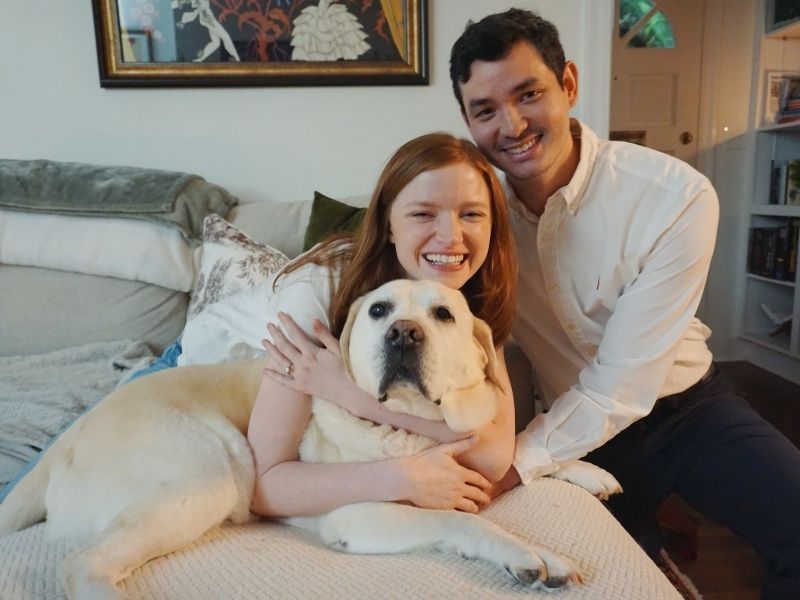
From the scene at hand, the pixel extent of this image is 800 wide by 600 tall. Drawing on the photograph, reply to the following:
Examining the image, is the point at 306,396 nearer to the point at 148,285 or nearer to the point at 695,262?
the point at 695,262

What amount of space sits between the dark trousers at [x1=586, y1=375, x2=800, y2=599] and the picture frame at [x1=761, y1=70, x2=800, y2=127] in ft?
10.2

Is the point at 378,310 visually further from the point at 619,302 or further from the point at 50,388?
the point at 50,388

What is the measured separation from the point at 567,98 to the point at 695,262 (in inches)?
21.0

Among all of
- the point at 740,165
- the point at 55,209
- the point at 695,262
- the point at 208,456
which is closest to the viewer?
the point at 208,456

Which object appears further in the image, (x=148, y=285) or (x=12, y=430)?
(x=148, y=285)

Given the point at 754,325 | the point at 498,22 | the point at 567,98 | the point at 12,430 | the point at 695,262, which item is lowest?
the point at 754,325

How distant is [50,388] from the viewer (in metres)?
1.80

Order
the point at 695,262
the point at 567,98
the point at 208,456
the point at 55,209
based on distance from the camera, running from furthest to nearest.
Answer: the point at 55,209 → the point at 567,98 → the point at 695,262 → the point at 208,456

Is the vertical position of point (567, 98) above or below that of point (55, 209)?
above

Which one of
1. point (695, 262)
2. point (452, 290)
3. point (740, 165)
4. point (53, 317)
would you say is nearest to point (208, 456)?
point (452, 290)

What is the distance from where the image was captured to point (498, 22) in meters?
1.40

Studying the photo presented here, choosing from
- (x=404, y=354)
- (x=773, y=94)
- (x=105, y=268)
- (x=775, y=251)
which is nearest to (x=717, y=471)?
(x=404, y=354)

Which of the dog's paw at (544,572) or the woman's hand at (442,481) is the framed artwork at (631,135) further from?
the dog's paw at (544,572)

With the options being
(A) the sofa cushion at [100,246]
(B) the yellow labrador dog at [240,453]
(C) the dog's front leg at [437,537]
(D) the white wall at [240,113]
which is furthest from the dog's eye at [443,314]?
(D) the white wall at [240,113]
